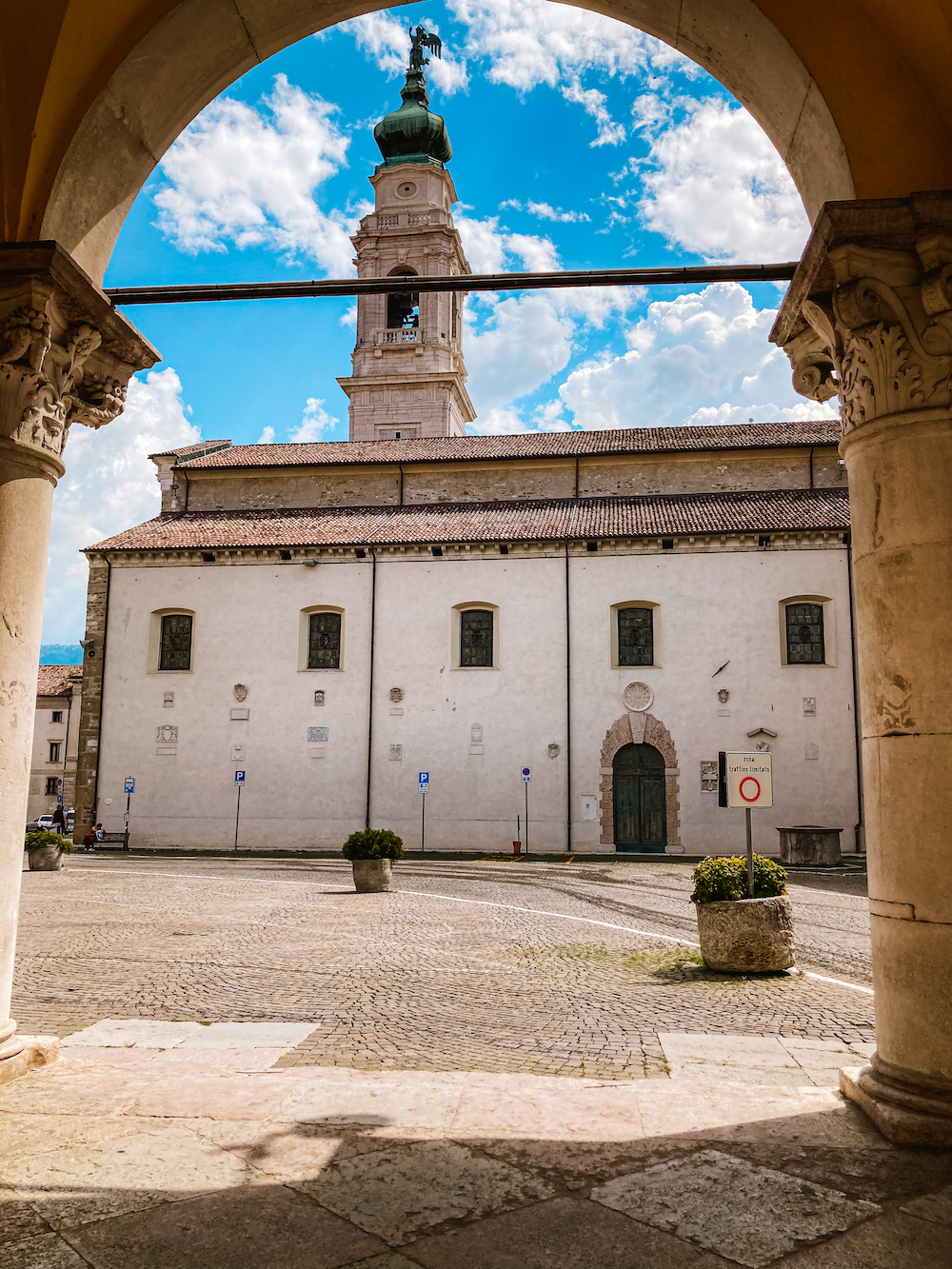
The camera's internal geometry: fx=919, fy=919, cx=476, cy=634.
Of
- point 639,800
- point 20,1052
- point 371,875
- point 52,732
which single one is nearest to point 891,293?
point 20,1052

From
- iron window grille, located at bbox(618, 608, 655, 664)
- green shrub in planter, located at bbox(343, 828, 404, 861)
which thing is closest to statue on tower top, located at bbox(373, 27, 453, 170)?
iron window grille, located at bbox(618, 608, 655, 664)

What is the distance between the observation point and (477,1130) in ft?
12.1

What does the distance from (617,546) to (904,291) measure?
926 inches

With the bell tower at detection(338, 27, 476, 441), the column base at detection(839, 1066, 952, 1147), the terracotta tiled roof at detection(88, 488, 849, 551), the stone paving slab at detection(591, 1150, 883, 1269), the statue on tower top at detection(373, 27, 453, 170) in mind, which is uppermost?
the statue on tower top at detection(373, 27, 453, 170)

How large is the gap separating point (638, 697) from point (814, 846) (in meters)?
6.80

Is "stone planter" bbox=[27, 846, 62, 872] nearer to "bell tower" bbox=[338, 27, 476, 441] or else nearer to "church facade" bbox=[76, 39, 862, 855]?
"church facade" bbox=[76, 39, 862, 855]

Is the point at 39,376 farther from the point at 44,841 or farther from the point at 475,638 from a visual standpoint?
the point at 475,638

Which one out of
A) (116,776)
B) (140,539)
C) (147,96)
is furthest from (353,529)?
(147,96)

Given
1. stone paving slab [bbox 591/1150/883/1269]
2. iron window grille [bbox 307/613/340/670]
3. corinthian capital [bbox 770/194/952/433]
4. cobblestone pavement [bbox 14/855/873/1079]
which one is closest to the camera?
stone paving slab [bbox 591/1150/883/1269]

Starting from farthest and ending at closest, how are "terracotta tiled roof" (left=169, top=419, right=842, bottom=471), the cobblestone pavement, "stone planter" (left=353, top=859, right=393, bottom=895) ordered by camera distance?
"terracotta tiled roof" (left=169, top=419, right=842, bottom=471)
"stone planter" (left=353, top=859, right=393, bottom=895)
the cobblestone pavement

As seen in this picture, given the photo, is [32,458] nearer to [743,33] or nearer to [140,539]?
[743,33]

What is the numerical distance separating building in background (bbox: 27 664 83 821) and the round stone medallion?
4058 cm

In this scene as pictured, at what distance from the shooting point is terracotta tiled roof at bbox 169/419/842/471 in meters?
30.8

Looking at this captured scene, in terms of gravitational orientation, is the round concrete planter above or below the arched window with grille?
below
